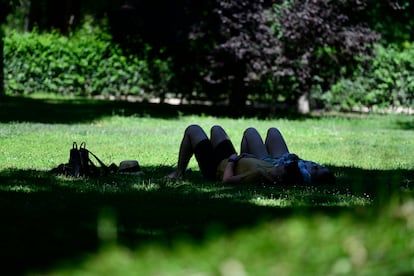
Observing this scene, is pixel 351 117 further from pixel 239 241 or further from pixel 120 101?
pixel 239 241

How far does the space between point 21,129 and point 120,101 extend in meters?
10.5

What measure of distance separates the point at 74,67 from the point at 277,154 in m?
19.3

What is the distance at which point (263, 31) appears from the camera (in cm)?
2277

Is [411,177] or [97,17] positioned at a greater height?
[97,17]

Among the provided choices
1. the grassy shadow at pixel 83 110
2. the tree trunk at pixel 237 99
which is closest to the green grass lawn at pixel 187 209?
the grassy shadow at pixel 83 110

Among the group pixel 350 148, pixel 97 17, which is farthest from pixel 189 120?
pixel 97 17

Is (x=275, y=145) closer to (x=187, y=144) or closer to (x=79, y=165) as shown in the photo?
(x=187, y=144)

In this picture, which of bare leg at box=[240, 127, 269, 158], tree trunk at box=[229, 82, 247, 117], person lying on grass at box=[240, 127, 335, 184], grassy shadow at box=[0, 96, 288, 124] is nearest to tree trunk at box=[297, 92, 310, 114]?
grassy shadow at box=[0, 96, 288, 124]

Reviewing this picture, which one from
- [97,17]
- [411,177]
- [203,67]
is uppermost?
[97,17]

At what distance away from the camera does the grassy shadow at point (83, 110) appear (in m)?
20.6

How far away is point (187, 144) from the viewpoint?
9.89m

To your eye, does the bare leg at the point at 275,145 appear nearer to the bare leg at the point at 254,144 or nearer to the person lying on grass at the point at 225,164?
the bare leg at the point at 254,144

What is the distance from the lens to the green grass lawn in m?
3.09

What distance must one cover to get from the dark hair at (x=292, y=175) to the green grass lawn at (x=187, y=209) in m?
0.25
